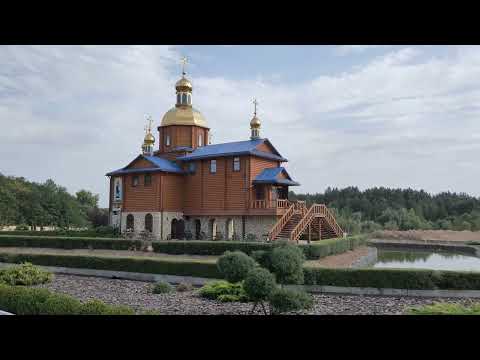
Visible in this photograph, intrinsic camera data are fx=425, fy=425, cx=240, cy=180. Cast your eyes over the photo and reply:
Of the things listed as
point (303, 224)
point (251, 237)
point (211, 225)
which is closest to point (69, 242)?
point (211, 225)

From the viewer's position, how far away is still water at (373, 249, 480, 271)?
85.9 ft

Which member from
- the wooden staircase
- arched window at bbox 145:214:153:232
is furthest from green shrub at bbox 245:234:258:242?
arched window at bbox 145:214:153:232

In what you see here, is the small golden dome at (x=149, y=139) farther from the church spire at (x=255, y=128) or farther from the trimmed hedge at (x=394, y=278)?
the trimmed hedge at (x=394, y=278)

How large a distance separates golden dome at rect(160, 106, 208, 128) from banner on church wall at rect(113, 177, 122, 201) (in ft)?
18.2

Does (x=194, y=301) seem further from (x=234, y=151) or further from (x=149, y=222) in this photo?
(x=149, y=222)

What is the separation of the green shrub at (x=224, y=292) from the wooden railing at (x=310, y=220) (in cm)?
942

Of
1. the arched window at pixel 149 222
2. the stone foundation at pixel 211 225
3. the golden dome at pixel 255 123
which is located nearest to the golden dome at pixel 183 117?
the golden dome at pixel 255 123

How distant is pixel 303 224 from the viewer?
80.7ft

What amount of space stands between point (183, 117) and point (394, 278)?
22.2 meters

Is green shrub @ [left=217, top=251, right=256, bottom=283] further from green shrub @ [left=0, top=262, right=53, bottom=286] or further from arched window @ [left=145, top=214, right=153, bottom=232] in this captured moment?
arched window @ [left=145, top=214, right=153, bottom=232]
